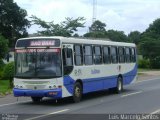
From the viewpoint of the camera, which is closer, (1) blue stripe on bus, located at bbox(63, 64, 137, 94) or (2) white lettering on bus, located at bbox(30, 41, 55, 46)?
(2) white lettering on bus, located at bbox(30, 41, 55, 46)

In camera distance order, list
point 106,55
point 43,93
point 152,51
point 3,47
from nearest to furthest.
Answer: point 43,93
point 106,55
point 3,47
point 152,51

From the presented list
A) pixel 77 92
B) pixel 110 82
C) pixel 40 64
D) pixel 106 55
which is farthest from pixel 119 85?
pixel 40 64

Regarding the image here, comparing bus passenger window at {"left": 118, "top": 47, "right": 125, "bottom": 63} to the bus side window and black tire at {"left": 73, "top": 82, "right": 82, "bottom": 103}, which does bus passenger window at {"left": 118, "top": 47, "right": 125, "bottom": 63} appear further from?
the bus side window

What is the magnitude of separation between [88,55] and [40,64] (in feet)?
10.7

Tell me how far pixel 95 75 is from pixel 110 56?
250 cm

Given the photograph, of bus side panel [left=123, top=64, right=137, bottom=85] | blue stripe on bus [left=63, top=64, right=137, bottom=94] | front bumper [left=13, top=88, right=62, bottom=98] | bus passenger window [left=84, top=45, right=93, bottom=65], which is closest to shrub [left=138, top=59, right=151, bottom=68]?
bus side panel [left=123, top=64, right=137, bottom=85]

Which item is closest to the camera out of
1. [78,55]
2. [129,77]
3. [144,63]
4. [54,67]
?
[54,67]

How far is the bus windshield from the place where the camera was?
60.8 ft

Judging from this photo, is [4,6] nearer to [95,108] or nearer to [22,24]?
[22,24]

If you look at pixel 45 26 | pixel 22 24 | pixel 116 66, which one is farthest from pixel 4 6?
pixel 116 66

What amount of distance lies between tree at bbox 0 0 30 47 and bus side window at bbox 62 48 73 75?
63497 mm

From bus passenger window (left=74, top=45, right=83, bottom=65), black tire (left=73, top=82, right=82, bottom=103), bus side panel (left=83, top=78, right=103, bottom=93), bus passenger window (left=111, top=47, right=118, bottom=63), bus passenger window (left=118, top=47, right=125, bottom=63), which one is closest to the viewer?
black tire (left=73, top=82, right=82, bottom=103)

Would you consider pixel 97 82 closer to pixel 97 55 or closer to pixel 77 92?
pixel 97 55

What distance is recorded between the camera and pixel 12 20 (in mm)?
83688
